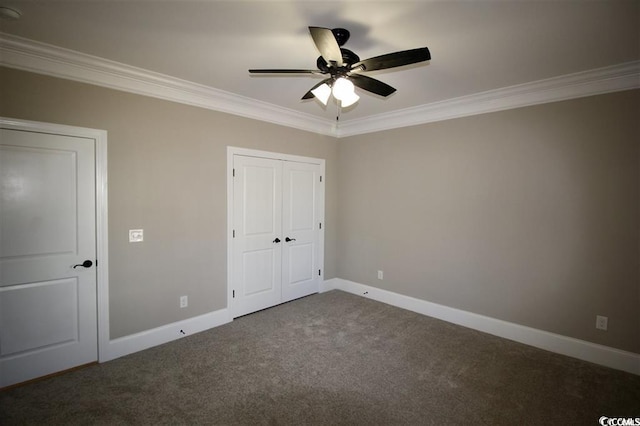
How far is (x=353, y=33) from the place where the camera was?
223 cm

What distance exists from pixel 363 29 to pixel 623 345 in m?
3.62

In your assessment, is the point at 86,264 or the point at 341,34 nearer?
the point at 341,34

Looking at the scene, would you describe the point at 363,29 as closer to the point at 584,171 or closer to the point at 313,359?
the point at 584,171

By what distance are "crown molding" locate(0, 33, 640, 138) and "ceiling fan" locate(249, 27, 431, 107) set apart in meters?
1.58

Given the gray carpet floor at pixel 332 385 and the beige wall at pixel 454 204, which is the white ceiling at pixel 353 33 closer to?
the beige wall at pixel 454 204

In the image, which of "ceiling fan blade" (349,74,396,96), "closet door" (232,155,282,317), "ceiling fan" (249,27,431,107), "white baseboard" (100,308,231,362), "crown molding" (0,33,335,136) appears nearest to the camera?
"ceiling fan" (249,27,431,107)

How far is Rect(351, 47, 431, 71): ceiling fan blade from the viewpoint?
1.74 m

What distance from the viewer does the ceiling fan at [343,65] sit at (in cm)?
176

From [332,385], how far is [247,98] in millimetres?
3218

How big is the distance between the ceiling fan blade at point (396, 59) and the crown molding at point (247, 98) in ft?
6.65

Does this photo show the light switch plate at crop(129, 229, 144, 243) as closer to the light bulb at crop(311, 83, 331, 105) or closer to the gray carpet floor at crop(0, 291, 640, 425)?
the gray carpet floor at crop(0, 291, 640, 425)

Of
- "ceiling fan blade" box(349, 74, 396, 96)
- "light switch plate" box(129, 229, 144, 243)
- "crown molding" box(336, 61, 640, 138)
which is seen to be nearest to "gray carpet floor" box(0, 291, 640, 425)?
"light switch plate" box(129, 229, 144, 243)

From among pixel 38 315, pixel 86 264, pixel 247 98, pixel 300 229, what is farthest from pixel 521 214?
pixel 38 315

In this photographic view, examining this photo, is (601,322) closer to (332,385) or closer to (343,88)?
(332,385)
